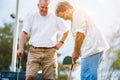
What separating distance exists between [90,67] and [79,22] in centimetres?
49

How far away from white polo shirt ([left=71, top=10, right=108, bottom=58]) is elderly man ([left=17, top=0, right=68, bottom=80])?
14.2 inches

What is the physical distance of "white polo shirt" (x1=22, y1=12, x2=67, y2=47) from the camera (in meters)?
4.40

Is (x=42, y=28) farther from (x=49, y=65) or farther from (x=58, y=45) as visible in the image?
(x=49, y=65)

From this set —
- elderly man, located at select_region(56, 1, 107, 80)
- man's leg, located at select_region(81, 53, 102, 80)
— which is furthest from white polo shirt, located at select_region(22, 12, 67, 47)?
man's leg, located at select_region(81, 53, 102, 80)

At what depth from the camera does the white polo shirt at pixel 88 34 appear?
4148 millimetres

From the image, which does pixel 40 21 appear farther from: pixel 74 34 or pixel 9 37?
pixel 9 37

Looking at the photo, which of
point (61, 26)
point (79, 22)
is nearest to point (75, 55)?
point (79, 22)

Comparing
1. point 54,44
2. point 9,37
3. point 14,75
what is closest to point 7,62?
point 9,37

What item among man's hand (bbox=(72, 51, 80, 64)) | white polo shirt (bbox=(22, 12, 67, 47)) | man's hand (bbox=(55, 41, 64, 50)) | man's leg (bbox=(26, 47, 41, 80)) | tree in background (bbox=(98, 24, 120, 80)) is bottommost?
tree in background (bbox=(98, 24, 120, 80))

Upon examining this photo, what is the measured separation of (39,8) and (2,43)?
14.0m

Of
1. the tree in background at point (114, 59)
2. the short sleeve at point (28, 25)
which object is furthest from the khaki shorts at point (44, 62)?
the tree in background at point (114, 59)

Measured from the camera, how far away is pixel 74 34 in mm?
4238

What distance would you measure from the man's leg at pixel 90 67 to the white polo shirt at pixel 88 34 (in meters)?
0.05

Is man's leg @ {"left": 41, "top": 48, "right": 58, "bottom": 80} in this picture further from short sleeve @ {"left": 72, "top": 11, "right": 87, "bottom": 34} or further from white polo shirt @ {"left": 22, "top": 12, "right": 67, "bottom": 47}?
short sleeve @ {"left": 72, "top": 11, "right": 87, "bottom": 34}
